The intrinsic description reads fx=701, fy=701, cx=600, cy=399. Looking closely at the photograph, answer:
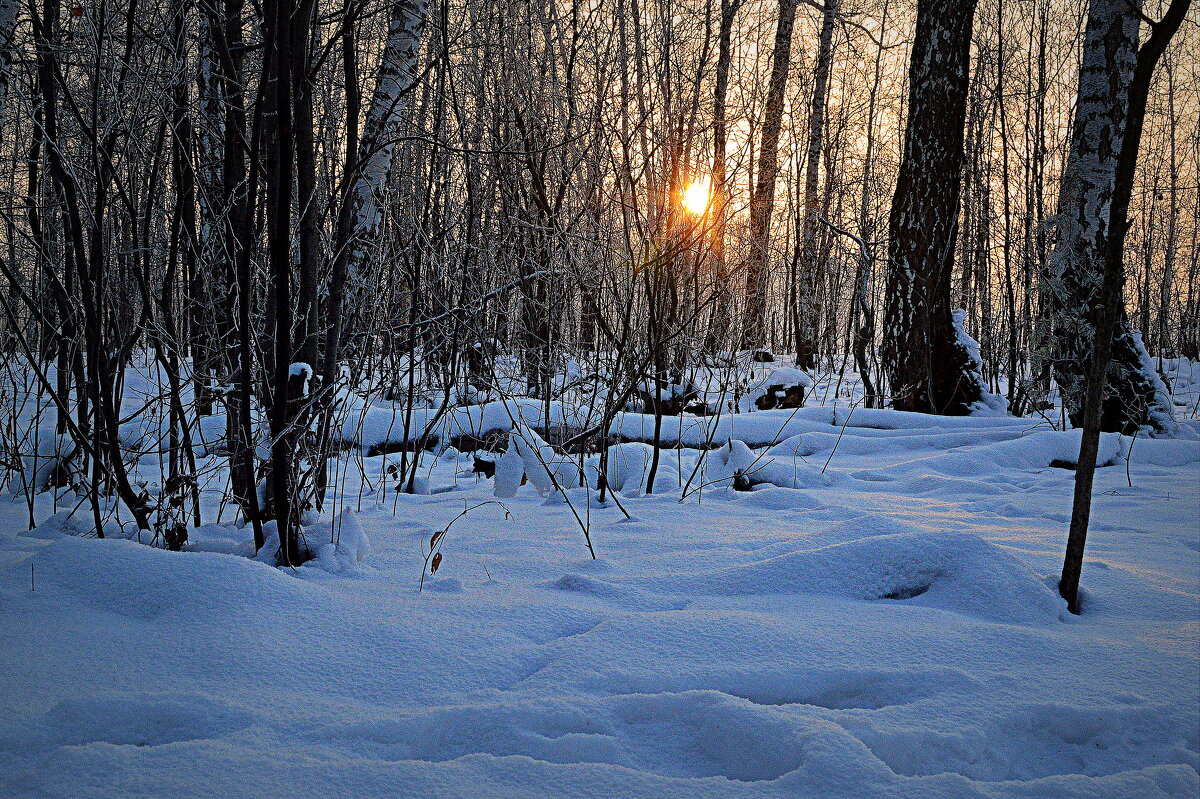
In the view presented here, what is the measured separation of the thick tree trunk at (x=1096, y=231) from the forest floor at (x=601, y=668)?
2.78 m

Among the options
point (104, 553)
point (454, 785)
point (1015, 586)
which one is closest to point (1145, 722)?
point (1015, 586)

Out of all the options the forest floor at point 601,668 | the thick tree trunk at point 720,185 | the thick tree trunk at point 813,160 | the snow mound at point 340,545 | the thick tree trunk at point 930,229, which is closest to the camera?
the forest floor at point 601,668

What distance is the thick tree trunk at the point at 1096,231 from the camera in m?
4.31

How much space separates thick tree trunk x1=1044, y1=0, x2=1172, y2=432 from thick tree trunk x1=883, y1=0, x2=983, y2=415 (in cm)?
84

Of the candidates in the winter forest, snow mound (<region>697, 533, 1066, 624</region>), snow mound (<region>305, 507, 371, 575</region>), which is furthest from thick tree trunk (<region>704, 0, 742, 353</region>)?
snow mound (<region>305, 507, 371, 575</region>)

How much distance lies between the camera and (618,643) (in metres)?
1.33

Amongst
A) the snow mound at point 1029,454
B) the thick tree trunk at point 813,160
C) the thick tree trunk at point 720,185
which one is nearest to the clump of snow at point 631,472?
the thick tree trunk at point 720,185

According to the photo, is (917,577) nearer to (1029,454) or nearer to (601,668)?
(601,668)

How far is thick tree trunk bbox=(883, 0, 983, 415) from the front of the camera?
5180 mm

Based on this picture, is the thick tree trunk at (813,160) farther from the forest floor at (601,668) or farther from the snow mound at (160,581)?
the snow mound at (160,581)

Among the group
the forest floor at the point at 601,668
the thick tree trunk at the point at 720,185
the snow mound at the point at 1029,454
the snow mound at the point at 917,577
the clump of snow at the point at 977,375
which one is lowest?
the forest floor at the point at 601,668

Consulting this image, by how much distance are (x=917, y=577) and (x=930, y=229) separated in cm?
444

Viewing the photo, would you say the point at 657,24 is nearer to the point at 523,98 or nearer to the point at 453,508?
the point at 523,98

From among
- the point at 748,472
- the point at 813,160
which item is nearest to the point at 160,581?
the point at 748,472
